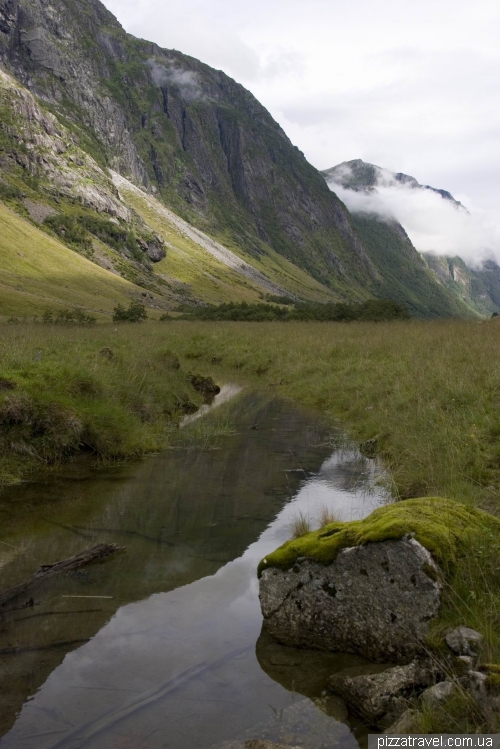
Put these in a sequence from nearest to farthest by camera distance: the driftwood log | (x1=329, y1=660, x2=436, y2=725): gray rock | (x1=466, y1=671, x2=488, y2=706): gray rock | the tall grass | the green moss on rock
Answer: (x1=466, y1=671, x2=488, y2=706): gray rock
(x1=329, y1=660, x2=436, y2=725): gray rock
the green moss on rock
the driftwood log
the tall grass

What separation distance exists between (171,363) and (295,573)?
53.3 feet

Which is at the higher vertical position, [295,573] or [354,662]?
[295,573]

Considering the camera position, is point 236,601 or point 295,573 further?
point 236,601

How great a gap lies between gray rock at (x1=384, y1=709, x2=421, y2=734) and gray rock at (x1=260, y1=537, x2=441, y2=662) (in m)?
0.81

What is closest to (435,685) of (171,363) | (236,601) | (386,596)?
(386,596)

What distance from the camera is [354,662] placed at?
5.16 meters

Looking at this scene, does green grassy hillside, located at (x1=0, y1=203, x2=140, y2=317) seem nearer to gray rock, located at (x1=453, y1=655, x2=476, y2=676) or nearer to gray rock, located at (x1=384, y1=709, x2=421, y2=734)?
gray rock, located at (x1=453, y1=655, x2=476, y2=676)

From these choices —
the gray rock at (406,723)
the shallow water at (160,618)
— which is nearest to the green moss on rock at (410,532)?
the shallow water at (160,618)

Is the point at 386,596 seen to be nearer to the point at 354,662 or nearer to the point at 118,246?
the point at 354,662

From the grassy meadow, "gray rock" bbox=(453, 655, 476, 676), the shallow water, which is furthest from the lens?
the grassy meadow

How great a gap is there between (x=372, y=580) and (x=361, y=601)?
0.22 m

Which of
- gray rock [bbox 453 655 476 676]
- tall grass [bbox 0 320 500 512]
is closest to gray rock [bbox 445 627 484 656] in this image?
gray rock [bbox 453 655 476 676]

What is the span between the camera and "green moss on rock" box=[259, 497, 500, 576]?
17.5ft

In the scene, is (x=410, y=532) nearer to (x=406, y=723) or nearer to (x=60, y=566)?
(x=406, y=723)
